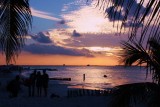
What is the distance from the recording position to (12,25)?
135 inches

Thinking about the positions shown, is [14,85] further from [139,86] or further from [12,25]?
[12,25]

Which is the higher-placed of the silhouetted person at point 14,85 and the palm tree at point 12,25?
the palm tree at point 12,25

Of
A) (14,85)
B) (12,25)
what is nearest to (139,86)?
(12,25)

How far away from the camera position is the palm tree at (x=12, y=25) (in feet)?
11.1

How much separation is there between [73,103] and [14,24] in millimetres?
15623

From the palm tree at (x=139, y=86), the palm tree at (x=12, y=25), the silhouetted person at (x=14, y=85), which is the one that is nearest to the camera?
the palm tree at (x=12, y=25)

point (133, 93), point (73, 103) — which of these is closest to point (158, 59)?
point (133, 93)

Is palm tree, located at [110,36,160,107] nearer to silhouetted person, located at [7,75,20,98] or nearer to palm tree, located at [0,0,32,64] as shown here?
palm tree, located at [0,0,32,64]

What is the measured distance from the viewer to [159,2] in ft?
4.49

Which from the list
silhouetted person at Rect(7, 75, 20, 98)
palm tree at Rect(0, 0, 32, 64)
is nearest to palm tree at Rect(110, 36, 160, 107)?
palm tree at Rect(0, 0, 32, 64)

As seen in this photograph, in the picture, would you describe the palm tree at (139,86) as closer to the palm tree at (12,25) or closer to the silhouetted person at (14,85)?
the palm tree at (12,25)

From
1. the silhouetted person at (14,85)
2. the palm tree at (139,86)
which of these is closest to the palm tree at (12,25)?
the palm tree at (139,86)

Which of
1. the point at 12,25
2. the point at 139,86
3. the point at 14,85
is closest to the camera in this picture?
the point at 12,25

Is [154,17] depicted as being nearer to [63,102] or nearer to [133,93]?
[133,93]
